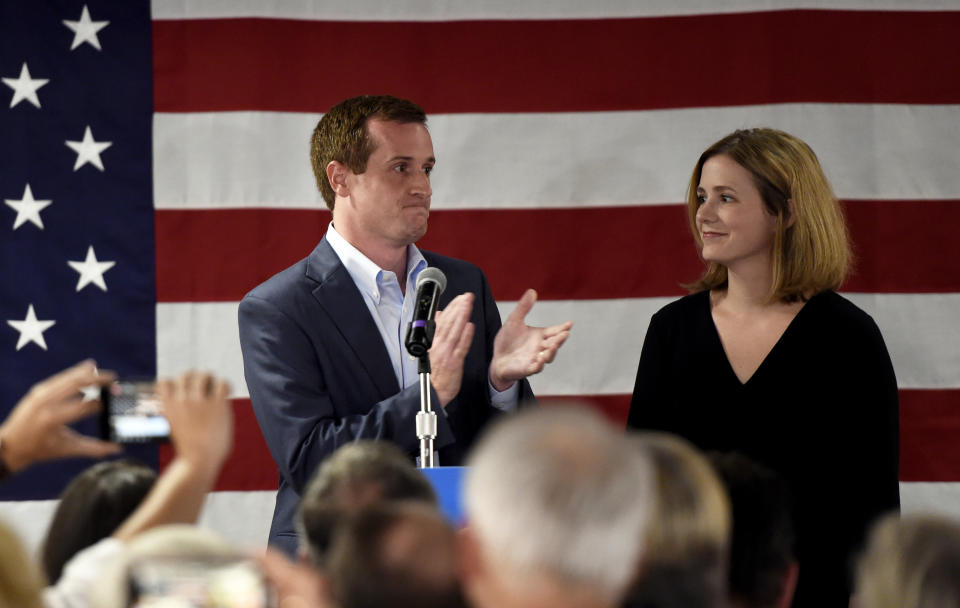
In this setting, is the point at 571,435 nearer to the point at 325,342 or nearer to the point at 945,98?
the point at 325,342

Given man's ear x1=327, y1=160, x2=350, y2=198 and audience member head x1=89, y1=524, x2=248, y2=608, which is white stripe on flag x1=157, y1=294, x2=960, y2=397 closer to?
man's ear x1=327, y1=160, x2=350, y2=198

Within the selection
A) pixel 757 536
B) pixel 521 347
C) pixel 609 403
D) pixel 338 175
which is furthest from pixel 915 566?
pixel 609 403

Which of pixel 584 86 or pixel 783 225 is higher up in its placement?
pixel 584 86

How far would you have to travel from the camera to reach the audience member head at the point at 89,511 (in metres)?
1.49

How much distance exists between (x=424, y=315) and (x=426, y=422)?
0.22 metres

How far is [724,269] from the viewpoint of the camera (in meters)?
2.84

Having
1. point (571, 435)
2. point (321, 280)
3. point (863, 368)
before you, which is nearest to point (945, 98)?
point (863, 368)

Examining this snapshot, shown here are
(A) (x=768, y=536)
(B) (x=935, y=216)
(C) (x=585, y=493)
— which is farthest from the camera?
(B) (x=935, y=216)

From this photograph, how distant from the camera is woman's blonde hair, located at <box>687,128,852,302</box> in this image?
2.67 m

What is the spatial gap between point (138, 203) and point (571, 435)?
301cm

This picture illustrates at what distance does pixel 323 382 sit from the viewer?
8.79ft

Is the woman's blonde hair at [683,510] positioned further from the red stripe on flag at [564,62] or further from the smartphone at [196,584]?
the red stripe on flag at [564,62]

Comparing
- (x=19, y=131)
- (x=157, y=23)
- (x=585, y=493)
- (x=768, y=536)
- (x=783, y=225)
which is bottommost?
(x=768, y=536)

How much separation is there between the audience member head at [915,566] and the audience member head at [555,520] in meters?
0.25
